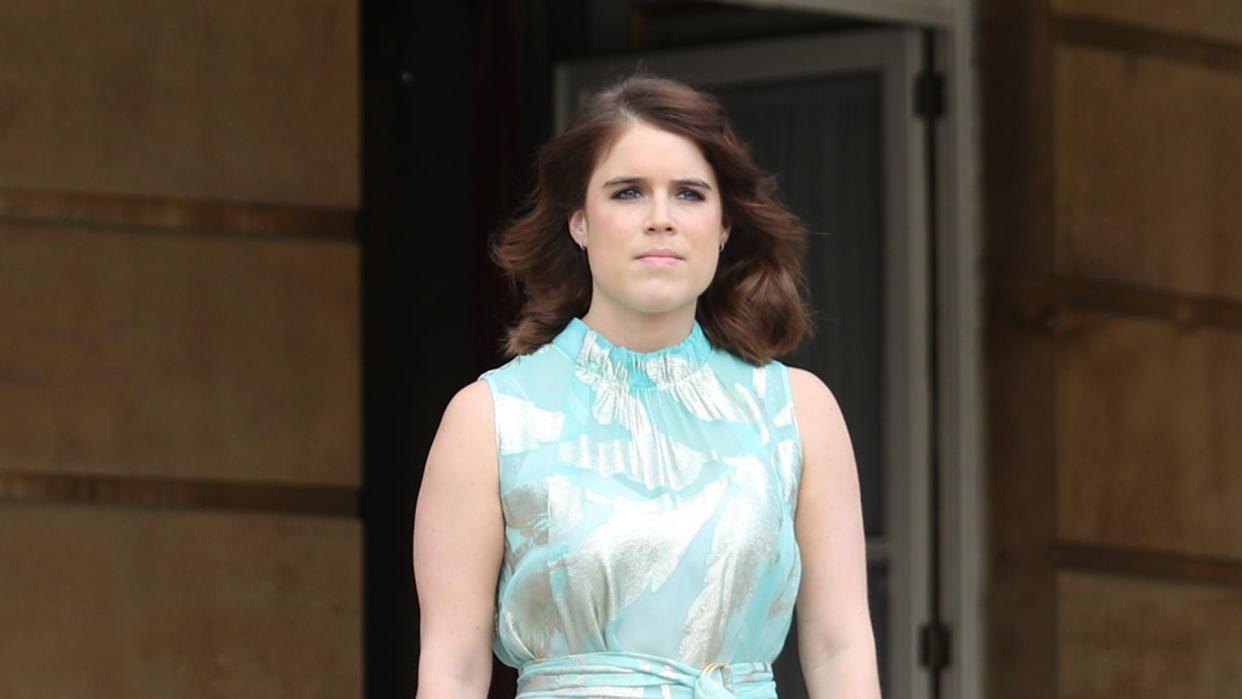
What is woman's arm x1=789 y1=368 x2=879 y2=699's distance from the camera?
2.46 meters

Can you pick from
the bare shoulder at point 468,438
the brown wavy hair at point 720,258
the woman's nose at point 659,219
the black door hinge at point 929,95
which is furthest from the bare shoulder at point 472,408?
the black door hinge at point 929,95

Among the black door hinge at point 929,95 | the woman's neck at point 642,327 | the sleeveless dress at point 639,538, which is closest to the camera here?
the sleeveless dress at point 639,538

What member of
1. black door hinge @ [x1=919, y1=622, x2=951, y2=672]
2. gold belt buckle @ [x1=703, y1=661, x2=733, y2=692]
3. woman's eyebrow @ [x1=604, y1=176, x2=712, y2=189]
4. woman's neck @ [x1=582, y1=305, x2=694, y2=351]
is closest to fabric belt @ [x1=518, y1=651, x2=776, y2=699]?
gold belt buckle @ [x1=703, y1=661, x2=733, y2=692]

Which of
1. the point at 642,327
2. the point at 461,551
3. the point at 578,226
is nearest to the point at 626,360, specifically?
the point at 642,327

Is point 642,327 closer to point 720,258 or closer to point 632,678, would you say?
point 720,258

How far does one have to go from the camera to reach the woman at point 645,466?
2.40 meters

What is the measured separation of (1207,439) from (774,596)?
12.2ft

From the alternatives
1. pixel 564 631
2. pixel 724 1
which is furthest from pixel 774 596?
pixel 724 1

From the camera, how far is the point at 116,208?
5043 mm

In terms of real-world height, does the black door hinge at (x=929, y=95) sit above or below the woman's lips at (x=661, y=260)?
above

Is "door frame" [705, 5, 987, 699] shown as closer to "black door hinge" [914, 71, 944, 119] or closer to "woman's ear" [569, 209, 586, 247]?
"black door hinge" [914, 71, 944, 119]

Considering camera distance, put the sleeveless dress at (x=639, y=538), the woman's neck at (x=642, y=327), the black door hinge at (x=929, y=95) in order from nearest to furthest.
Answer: the sleeveless dress at (x=639, y=538)
the woman's neck at (x=642, y=327)
the black door hinge at (x=929, y=95)

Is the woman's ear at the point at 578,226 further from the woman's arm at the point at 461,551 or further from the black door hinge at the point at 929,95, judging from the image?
the black door hinge at the point at 929,95

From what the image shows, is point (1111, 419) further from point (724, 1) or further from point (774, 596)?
point (774, 596)
